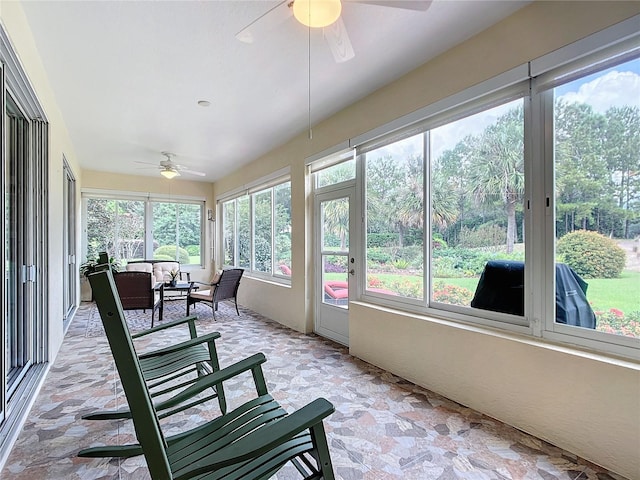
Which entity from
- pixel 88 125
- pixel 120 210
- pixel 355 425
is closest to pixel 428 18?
pixel 355 425

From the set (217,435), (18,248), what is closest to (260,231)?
(18,248)

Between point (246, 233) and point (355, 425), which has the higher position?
point (246, 233)

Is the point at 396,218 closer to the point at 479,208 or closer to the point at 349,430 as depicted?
the point at 479,208

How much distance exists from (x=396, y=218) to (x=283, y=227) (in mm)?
2325

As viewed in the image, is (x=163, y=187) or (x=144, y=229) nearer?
(x=144, y=229)

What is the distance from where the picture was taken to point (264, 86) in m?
3.03

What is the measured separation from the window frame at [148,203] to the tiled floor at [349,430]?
13.4 feet

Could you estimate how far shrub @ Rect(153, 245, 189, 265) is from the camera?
731 cm

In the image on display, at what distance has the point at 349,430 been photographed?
2.05m

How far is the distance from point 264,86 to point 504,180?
2.21 m

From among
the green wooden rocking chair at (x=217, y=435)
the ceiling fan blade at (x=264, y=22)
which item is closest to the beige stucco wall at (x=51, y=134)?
the ceiling fan blade at (x=264, y=22)

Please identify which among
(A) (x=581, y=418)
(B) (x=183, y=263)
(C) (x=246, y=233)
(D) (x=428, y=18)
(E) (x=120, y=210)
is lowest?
(A) (x=581, y=418)

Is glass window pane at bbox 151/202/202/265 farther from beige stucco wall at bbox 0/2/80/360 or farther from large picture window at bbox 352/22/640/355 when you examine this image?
large picture window at bbox 352/22/640/355

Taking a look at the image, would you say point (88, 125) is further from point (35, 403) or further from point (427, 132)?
point (427, 132)
